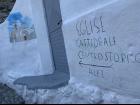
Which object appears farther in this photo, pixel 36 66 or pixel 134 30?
pixel 36 66

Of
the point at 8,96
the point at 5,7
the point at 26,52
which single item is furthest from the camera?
the point at 5,7

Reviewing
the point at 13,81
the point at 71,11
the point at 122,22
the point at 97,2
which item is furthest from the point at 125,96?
the point at 13,81

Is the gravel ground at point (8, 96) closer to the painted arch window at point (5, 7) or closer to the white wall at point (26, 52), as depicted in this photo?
the white wall at point (26, 52)

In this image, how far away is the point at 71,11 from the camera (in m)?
Result: 7.46

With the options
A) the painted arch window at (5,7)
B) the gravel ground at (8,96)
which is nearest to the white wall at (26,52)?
the gravel ground at (8,96)

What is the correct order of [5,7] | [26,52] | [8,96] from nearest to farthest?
[8,96], [26,52], [5,7]

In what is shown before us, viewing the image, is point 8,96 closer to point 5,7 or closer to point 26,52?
point 26,52

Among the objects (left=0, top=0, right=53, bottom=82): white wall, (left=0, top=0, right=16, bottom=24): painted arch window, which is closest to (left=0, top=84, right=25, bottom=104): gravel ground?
(left=0, top=0, right=53, bottom=82): white wall

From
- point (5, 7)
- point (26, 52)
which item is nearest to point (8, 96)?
point (26, 52)

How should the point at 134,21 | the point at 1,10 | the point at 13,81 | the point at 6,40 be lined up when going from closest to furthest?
1. the point at 134,21
2. the point at 13,81
3. the point at 6,40
4. the point at 1,10

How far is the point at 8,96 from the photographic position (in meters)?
7.88

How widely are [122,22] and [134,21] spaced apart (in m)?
0.27

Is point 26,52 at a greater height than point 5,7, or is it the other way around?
point 5,7

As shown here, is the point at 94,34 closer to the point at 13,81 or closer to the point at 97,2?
the point at 97,2
